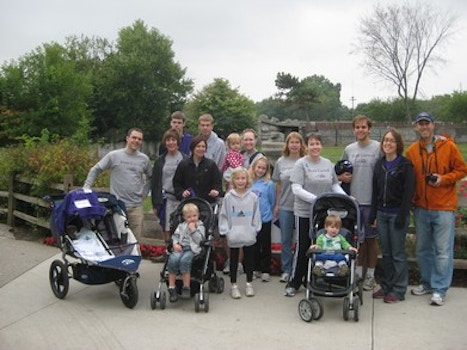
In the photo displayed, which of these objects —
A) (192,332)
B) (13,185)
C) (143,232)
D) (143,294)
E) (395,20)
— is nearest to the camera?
(192,332)

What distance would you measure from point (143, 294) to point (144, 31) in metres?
41.8

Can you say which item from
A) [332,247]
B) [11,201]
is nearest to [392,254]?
[332,247]

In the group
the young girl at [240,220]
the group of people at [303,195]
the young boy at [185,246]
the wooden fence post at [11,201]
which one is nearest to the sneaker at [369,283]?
the group of people at [303,195]

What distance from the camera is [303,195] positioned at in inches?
214

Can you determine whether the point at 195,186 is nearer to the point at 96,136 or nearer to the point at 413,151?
the point at 413,151

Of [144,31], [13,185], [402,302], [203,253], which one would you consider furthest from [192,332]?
[144,31]

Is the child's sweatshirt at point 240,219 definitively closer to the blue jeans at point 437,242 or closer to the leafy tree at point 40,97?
the blue jeans at point 437,242

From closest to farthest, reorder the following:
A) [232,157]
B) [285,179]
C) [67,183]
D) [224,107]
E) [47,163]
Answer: [285,179]
[232,157]
[67,183]
[47,163]
[224,107]

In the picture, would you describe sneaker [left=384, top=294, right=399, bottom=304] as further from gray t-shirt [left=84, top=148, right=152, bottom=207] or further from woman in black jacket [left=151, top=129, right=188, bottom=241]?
gray t-shirt [left=84, top=148, right=152, bottom=207]

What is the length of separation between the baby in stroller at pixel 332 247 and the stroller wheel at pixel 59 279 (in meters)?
2.59

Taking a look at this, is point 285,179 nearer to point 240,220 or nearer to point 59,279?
point 240,220

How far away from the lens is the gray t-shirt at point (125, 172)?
6211 mm

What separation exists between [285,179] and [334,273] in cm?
135

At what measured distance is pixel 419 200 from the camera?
538 cm
